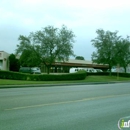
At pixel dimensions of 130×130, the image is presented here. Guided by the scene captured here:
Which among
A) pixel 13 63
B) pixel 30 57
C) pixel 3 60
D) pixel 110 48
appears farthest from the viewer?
pixel 13 63

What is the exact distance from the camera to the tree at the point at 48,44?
41656 mm

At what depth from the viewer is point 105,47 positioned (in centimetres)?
4969

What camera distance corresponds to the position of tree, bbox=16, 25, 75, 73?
41.7m

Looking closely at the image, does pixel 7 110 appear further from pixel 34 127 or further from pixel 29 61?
pixel 29 61

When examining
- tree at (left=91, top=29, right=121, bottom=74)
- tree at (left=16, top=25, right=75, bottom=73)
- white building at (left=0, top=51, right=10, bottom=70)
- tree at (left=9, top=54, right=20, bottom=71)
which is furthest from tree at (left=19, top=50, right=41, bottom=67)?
tree at (left=9, top=54, right=20, bottom=71)

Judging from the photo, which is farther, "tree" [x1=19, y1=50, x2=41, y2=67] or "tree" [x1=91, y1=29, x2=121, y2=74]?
"tree" [x1=91, y1=29, x2=121, y2=74]

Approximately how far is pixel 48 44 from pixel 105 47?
A: 14004mm

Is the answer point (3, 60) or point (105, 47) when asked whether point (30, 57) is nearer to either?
point (105, 47)

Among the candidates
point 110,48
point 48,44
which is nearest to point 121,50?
point 110,48

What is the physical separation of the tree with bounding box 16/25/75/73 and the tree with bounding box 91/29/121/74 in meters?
9.35

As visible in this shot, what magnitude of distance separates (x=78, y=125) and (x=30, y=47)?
36257mm

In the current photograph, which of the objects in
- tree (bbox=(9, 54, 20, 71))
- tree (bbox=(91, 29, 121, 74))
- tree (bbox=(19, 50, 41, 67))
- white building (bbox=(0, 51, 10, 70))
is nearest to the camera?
tree (bbox=(19, 50, 41, 67))

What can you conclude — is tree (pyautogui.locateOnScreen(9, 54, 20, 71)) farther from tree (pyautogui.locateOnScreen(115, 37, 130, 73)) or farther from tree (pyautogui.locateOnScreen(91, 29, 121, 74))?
tree (pyautogui.locateOnScreen(115, 37, 130, 73))

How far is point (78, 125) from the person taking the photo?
6.74m
